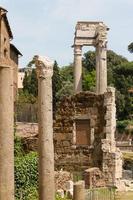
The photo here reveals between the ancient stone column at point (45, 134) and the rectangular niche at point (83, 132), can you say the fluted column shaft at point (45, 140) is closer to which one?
the ancient stone column at point (45, 134)

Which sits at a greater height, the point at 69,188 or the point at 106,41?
the point at 106,41

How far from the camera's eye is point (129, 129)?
213 feet

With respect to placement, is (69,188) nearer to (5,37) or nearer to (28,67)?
(5,37)

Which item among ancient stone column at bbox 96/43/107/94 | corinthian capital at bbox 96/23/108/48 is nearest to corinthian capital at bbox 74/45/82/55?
ancient stone column at bbox 96/43/107/94

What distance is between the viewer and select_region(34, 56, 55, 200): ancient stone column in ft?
42.1

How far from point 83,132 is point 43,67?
13716mm

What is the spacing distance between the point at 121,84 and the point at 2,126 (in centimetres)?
6894

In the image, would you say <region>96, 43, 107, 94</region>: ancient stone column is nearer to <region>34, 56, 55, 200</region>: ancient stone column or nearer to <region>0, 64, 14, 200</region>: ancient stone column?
<region>34, 56, 55, 200</region>: ancient stone column

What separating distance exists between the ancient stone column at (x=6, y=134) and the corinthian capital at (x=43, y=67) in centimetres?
170

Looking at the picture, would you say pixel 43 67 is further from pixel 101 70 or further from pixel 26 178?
pixel 101 70

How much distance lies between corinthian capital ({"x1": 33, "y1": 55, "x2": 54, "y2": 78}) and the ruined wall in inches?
512

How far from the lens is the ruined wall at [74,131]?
2664 cm

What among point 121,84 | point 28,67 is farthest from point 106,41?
point 28,67

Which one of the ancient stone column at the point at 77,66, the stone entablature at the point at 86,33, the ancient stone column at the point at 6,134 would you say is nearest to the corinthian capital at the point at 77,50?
the ancient stone column at the point at 77,66
